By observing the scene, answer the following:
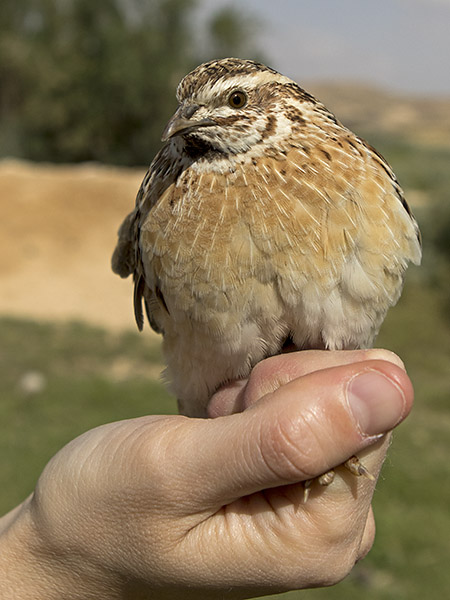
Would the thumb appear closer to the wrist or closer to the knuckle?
the knuckle

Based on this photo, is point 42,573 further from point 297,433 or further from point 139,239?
point 139,239

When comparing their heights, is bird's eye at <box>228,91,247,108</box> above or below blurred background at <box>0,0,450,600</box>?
above

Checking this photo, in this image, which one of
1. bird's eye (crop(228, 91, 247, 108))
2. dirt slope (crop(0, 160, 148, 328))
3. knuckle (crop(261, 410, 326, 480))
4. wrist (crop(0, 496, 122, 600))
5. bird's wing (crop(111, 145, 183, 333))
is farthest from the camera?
dirt slope (crop(0, 160, 148, 328))

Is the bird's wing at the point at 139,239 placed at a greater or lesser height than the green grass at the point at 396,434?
greater

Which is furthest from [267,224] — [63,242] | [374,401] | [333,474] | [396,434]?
[63,242]

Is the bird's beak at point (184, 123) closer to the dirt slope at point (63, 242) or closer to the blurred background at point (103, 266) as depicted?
the blurred background at point (103, 266)

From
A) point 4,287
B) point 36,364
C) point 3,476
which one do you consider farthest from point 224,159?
point 4,287

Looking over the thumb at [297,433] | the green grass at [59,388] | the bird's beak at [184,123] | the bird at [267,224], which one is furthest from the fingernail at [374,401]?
the green grass at [59,388]

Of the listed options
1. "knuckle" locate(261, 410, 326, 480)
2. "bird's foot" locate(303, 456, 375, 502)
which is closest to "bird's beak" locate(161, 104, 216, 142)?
"knuckle" locate(261, 410, 326, 480)
